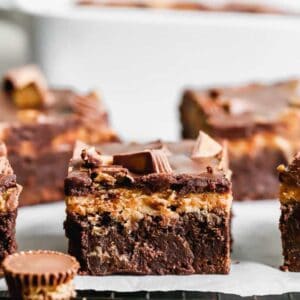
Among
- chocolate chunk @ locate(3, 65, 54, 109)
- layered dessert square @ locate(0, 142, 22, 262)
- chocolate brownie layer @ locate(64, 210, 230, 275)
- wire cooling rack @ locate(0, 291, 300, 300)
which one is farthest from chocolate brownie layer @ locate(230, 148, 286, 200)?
layered dessert square @ locate(0, 142, 22, 262)

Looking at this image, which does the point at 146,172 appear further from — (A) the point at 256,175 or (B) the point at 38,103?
(B) the point at 38,103

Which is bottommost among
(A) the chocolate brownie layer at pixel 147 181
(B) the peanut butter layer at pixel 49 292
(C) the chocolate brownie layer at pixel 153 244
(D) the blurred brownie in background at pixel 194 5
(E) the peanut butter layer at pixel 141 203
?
(B) the peanut butter layer at pixel 49 292

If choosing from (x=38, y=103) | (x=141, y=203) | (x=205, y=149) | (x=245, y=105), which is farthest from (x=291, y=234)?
(x=38, y=103)

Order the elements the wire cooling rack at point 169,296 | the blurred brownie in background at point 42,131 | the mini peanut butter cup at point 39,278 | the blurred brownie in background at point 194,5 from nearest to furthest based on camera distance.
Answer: the mini peanut butter cup at point 39,278, the wire cooling rack at point 169,296, the blurred brownie in background at point 42,131, the blurred brownie in background at point 194,5

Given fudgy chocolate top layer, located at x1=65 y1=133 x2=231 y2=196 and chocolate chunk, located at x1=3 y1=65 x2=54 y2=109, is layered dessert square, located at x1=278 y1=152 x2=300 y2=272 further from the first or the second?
chocolate chunk, located at x1=3 y1=65 x2=54 y2=109

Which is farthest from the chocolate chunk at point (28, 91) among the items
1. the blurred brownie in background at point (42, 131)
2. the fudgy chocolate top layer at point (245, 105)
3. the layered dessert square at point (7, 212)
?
the layered dessert square at point (7, 212)

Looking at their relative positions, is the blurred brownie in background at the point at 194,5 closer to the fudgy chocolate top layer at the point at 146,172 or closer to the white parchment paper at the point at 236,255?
the white parchment paper at the point at 236,255
